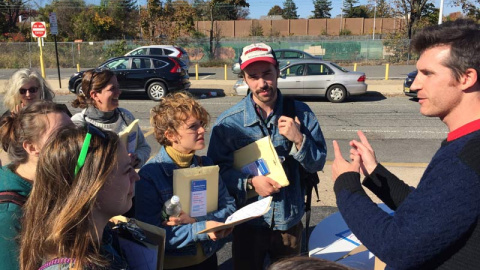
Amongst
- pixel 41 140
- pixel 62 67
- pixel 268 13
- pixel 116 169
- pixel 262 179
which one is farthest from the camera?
pixel 268 13

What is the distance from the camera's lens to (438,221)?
1235mm

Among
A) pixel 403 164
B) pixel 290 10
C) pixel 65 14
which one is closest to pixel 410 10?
pixel 403 164

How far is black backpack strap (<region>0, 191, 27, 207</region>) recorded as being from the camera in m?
1.62

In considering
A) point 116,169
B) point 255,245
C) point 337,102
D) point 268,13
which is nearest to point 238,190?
point 255,245

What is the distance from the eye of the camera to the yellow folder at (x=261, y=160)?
2.34m

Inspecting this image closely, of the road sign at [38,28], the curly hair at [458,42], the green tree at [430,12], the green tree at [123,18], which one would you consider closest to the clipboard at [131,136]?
the curly hair at [458,42]

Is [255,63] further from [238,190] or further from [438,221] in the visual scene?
[438,221]

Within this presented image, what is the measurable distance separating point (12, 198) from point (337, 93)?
41.0ft

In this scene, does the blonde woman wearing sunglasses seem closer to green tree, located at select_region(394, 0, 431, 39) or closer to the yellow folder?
the yellow folder

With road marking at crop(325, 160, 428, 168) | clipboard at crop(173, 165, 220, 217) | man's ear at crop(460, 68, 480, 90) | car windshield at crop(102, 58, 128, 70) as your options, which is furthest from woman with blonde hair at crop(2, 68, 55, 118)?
car windshield at crop(102, 58, 128, 70)

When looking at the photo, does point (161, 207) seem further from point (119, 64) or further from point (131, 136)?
point (119, 64)

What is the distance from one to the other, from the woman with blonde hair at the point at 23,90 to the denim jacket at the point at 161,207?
1910 millimetres

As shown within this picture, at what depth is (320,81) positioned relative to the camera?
1331 cm

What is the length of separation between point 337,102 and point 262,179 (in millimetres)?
11481
